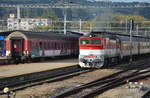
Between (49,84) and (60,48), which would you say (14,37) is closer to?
(60,48)

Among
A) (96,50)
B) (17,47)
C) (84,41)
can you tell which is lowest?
(17,47)


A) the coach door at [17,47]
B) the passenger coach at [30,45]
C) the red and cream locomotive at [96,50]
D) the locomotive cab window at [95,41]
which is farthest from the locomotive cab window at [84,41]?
the coach door at [17,47]

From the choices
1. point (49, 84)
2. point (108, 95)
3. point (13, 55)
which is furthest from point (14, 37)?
point (108, 95)

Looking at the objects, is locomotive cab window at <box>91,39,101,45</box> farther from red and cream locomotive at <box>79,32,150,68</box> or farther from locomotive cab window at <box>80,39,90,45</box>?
locomotive cab window at <box>80,39,90,45</box>

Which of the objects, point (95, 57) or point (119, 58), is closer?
point (95, 57)

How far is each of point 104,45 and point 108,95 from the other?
11761 mm

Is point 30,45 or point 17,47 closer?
point 30,45

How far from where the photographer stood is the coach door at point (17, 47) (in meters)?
28.8

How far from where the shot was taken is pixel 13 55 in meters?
29.4

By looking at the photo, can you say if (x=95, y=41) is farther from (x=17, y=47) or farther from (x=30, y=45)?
(x=17, y=47)

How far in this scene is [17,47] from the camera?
29516mm

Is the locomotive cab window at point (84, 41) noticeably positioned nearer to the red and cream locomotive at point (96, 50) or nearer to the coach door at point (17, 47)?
the red and cream locomotive at point (96, 50)

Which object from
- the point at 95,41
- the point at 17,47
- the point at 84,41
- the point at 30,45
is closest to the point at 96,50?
the point at 95,41

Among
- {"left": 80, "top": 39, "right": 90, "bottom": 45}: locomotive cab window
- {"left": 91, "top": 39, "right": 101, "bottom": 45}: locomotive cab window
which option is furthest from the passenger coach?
{"left": 91, "top": 39, "right": 101, "bottom": 45}: locomotive cab window
